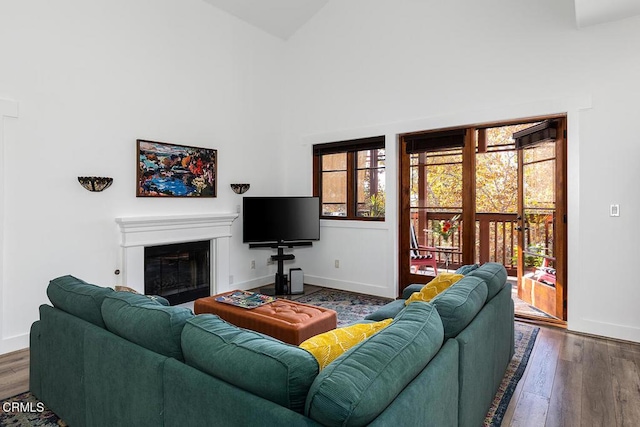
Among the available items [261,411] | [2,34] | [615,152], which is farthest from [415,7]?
[261,411]

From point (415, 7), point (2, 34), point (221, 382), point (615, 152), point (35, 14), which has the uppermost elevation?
point (415, 7)

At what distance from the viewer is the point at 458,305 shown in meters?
1.82

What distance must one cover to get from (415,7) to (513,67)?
1.49m

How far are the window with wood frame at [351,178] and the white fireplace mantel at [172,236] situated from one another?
1427 millimetres

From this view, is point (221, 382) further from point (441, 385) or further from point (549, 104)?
point (549, 104)

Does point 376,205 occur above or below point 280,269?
above

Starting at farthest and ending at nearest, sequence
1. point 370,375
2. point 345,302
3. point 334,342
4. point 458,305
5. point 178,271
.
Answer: point 345,302 < point 178,271 < point 458,305 < point 334,342 < point 370,375

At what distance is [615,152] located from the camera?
139 inches

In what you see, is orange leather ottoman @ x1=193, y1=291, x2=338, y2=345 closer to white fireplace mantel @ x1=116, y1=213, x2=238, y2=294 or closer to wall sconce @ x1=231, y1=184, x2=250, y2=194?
white fireplace mantel @ x1=116, y1=213, x2=238, y2=294

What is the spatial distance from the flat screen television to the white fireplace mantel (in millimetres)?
267

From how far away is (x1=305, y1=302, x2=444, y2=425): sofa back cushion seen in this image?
1.04 metres

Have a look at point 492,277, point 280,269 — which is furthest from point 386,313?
point 280,269

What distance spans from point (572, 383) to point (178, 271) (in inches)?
162

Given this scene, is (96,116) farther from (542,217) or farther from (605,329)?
(605,329)
